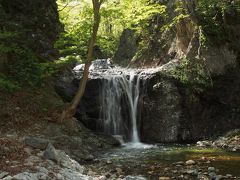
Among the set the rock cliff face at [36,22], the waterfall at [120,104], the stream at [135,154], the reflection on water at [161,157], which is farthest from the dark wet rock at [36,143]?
the waterfall at [120,104]

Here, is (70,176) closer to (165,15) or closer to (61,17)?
(61,17)

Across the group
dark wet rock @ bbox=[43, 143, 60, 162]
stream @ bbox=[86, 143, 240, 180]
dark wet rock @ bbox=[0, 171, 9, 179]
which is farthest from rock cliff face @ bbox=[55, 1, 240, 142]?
dark wet rock @ bbox=[0, 171, 9, 179]

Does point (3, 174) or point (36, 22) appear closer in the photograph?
point (3, 174)

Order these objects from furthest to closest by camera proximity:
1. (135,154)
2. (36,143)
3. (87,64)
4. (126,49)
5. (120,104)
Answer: (126,49) < (120,104) < (135,154) < (87,64) < (36,143)

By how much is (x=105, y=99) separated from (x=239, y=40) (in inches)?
327

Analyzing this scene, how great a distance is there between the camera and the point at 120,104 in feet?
68.6

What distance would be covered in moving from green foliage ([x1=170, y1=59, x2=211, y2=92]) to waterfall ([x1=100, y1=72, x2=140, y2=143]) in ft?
7.92

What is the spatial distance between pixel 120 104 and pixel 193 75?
4.40 metres

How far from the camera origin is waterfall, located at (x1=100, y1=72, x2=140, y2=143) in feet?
66.4

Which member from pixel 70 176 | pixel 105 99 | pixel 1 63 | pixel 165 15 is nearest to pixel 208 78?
pixel 105 99

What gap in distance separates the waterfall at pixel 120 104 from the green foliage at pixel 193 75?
A: 7.92 ft

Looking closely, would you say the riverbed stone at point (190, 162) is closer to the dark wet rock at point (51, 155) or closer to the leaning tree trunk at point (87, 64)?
the dark wet rock at point (51, 155)

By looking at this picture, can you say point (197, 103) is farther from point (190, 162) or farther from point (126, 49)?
A: point (126, 49)

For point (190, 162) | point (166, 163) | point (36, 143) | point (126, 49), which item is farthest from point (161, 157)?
point (126, 49)
